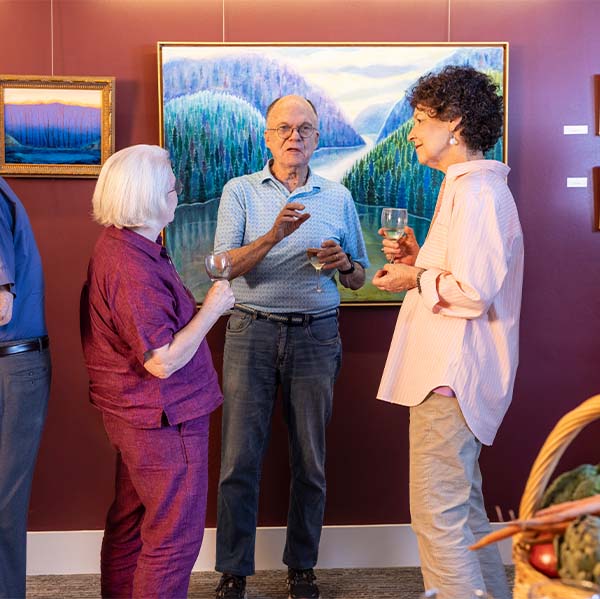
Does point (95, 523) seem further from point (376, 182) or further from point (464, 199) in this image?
point (464, 199)

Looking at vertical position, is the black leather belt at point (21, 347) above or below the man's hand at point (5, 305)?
below

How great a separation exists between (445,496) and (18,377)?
4.26ft

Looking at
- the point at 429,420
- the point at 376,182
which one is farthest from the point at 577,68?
the point at 429,420

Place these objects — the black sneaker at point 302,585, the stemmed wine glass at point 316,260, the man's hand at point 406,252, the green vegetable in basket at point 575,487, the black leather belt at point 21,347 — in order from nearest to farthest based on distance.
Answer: the green vegetable in basket at point 575,487 < the black leather belt at point 21,347 < the man's hand at point 406,252 < the stemmed wine glass at point 316,260 < the black sneaker at point 302,585

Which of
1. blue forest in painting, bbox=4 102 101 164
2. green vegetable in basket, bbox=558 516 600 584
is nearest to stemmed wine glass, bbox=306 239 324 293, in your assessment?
blue forest in painting, bbox=4 102 101 164

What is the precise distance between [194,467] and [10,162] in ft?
5.43

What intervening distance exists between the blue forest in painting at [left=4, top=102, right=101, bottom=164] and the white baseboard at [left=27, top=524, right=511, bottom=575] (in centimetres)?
155

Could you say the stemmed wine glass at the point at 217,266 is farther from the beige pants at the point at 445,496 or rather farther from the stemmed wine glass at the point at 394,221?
the beige pants at the point at 445,496

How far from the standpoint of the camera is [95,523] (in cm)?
351

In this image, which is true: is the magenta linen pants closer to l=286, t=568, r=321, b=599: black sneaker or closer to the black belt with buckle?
the black belt with buckle

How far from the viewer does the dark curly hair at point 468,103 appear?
2.40 m

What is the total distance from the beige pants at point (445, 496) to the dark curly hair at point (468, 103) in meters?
0.77

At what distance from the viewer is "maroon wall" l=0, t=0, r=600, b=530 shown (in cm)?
336

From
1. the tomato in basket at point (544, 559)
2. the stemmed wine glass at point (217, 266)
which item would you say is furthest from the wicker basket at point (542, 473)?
the stemmed wine glass at point (217, 266)
